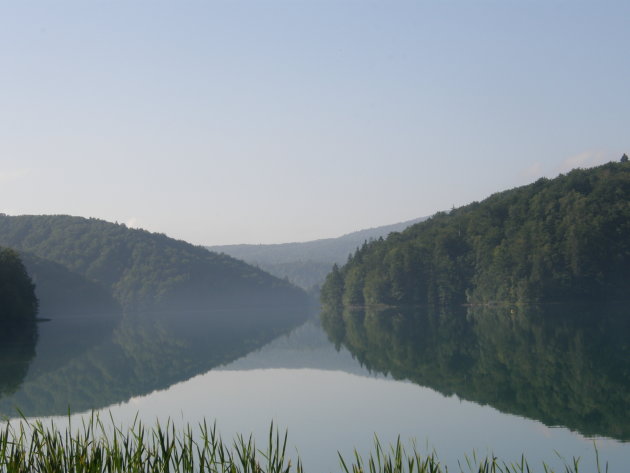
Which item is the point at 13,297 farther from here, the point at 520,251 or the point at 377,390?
the point at 520,251

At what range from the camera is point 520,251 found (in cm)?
13588

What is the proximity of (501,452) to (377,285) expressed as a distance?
14487 cm

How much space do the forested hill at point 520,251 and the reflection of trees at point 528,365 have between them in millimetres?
47938

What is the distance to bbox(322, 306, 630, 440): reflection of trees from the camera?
2942 centimetres

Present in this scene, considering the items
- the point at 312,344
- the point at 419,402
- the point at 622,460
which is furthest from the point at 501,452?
the point at 312,344

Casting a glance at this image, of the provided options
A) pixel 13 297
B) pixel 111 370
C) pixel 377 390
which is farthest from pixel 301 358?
pixel 13 297

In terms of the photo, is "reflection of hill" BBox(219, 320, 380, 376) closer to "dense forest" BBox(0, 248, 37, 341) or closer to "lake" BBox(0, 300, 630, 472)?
"lake" BBox(0, 300, 630, 472)

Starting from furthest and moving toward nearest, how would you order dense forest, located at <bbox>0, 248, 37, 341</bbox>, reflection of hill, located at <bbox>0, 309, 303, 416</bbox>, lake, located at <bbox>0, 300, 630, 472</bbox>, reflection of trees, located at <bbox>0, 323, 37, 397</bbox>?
dense forest, located at <bbox>0, 248, 37, 341</bbox> → reflection of trees, located at <bbox>0, 323, 37, 397</bbox> → reflection of hill, located at <bbox>0, 309, 303, 416</bbox> → lake, located at <bbox>0, 300, 630, 472</bbox>

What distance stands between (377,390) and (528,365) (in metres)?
11.0

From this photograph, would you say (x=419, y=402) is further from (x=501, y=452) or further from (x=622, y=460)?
(x=622, y=460)

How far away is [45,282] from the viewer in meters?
190

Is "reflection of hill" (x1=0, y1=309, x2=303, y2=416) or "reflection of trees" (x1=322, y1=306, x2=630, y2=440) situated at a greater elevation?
"reflection of hill" (x1=0, y1=309, x2=303, y2=416)

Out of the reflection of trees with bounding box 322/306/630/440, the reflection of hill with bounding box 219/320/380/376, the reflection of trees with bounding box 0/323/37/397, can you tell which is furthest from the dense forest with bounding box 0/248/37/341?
the reflection of trees with bounding box 322/306/630/440

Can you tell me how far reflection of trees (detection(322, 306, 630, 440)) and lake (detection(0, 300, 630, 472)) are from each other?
0.09 metres
